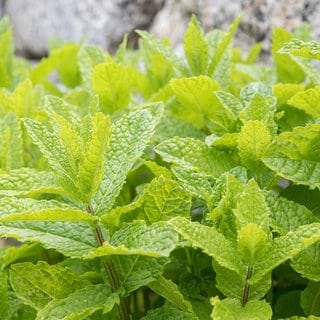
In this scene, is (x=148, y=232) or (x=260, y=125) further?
(x=260, y=125)

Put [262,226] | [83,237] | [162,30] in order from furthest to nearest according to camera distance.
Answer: [162,30] → [83,237] → [262,226]

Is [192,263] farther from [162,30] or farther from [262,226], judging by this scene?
[162,30]

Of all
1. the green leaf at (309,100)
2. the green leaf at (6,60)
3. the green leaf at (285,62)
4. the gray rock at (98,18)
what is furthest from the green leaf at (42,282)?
the gray rock at (98,18)

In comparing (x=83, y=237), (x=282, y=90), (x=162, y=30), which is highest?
(x=282, y=90)

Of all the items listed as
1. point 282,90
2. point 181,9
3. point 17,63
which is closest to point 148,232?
point 282,90

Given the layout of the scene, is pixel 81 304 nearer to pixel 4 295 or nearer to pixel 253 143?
pixel 4 295

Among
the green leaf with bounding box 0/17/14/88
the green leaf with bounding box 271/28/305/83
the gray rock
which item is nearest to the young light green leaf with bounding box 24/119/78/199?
the green leaf with bounding box 271/28/305/83
